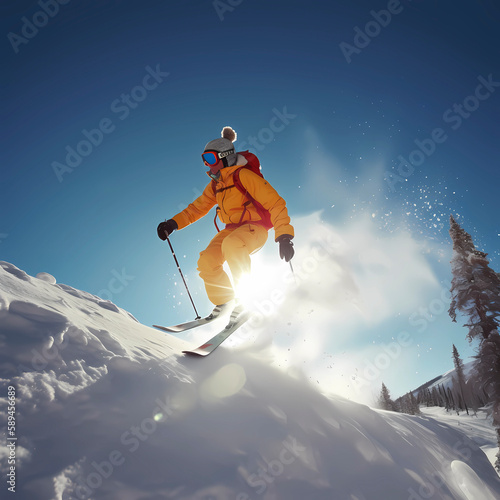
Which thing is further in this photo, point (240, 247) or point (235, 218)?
point (235, 218)

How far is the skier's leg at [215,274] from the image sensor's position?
15.4ft

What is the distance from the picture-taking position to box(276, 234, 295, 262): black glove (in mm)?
4457

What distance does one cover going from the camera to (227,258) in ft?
14.1

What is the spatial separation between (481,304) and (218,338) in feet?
47.6

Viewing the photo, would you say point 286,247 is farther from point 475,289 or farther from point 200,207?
point 475,289

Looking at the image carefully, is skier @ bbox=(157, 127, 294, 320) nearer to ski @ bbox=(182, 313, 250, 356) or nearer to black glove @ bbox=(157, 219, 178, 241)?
ski @ bbox=(182, 313, 250, 356)

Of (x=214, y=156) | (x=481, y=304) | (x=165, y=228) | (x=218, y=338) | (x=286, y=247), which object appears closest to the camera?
(x=218, y=338)

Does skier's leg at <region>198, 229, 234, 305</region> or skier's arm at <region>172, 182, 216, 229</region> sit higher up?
skier's arm at <region>172, 182, 216, 229</region>

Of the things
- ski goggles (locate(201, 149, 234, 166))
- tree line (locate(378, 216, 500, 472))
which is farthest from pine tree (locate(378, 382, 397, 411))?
ski goggles (locate(201, 149, 234, 166))

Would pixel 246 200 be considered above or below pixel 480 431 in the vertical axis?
above

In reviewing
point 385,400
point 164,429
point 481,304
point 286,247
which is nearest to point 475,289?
point 481,304

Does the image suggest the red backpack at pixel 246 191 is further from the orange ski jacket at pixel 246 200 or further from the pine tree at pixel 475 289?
the pine tree at pixel 475 289

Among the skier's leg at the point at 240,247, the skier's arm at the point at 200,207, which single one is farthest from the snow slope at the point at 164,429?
the skier's arm at the point at 200,207

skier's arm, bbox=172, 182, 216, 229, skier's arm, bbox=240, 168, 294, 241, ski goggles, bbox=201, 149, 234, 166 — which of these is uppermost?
ski goggles, bbox=201, 149, 234, 166
